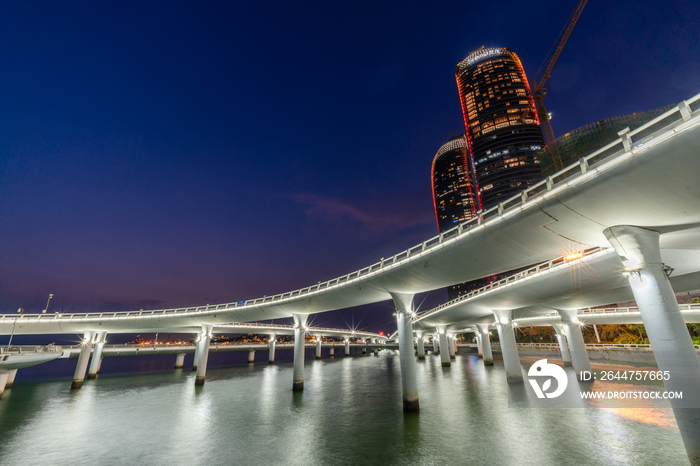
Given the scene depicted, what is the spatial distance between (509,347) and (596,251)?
21294 mm

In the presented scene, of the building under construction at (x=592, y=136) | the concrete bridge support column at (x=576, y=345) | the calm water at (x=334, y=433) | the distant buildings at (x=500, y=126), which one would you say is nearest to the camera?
the calm water at (x=334, y=433)

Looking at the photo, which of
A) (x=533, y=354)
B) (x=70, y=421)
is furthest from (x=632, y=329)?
(x=70, y=421)

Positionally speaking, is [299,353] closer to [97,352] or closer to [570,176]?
[570,176]

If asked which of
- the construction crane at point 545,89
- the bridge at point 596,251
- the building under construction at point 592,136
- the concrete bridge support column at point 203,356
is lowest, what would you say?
the concrete bridge support column at point 203,356

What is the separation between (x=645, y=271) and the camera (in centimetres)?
1325

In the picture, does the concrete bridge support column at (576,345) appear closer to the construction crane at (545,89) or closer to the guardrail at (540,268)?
the guardrail at (540,268)

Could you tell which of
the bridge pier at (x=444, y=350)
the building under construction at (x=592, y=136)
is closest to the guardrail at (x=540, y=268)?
the bridge pier at (x=444, y=350)

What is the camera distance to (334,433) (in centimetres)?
1964

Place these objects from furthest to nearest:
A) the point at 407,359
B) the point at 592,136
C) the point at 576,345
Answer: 1. the point at 592,136
2. the point at 576,345
3. the point at 407,359

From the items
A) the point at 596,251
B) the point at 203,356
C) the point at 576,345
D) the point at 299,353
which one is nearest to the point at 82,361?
the point at 203,356

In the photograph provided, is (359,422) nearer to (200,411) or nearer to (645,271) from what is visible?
(200,411)

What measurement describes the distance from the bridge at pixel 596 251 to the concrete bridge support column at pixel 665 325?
0.04 meters

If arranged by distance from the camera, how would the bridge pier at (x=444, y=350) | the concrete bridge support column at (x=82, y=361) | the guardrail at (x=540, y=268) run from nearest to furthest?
the guardrail at (x=540, y=268) < the concrete bridge support column at (x=82, y=361) < the bridge pier at (x=444, y=350)

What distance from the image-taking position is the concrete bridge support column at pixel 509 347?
120 ft
